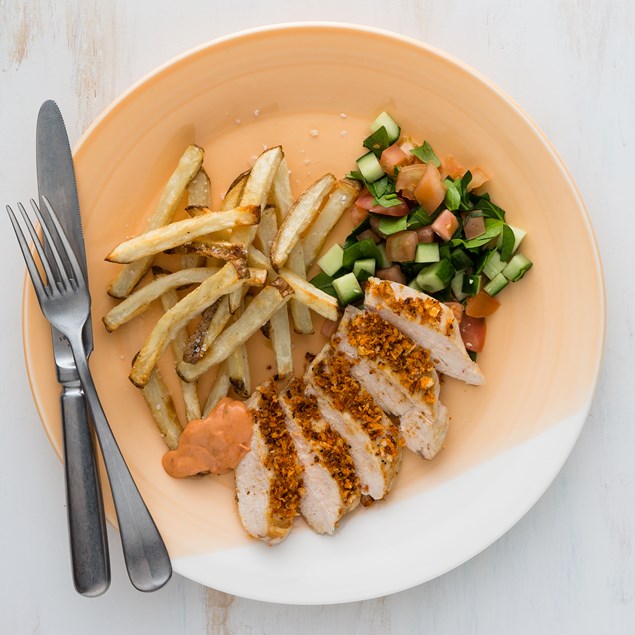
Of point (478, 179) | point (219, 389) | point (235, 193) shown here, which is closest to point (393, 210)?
point (478, 179)

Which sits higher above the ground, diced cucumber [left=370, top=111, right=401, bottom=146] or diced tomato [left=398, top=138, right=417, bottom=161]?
diced cucumber [left=370, top=111, right=401, bottom=146]

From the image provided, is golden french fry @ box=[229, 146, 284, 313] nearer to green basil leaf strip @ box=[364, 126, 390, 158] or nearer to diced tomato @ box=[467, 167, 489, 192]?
green basil leaf strip @ box=[364, 126, 390, 158]

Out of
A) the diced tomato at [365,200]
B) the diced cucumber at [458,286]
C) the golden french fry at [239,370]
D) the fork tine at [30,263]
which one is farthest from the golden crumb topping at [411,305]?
the fork tine at [30,263]

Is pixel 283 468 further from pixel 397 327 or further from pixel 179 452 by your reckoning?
pixel 397 327

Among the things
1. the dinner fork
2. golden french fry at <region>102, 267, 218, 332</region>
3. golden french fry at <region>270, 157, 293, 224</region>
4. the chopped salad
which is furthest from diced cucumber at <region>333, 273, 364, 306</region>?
the dinner fork

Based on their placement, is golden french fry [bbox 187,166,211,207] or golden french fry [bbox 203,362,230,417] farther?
golden french fry [bbox 203,362,230,417]

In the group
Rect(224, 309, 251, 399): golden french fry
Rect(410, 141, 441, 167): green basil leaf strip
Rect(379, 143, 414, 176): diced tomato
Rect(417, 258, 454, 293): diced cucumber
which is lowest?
Rect(224, 309, 251, 399): golden french fry

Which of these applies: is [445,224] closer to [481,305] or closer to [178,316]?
[481,305]

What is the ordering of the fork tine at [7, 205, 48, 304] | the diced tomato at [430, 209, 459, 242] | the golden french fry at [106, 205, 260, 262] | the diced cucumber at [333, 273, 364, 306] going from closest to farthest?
the golden french fry at [106, 205, 260, 262] → the fork tine at [7, 205, 48, 304] → the diced tomato at [430, 209, 459, 242] → the diced cucumber at [333, 273, 364, 306]

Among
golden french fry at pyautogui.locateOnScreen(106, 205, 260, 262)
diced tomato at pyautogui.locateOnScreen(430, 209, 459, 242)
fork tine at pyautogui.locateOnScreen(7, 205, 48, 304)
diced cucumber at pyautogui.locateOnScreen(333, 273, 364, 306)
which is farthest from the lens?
diced cucumber at pyautogui.locateOnScreen(333, 273, 364, 306)
